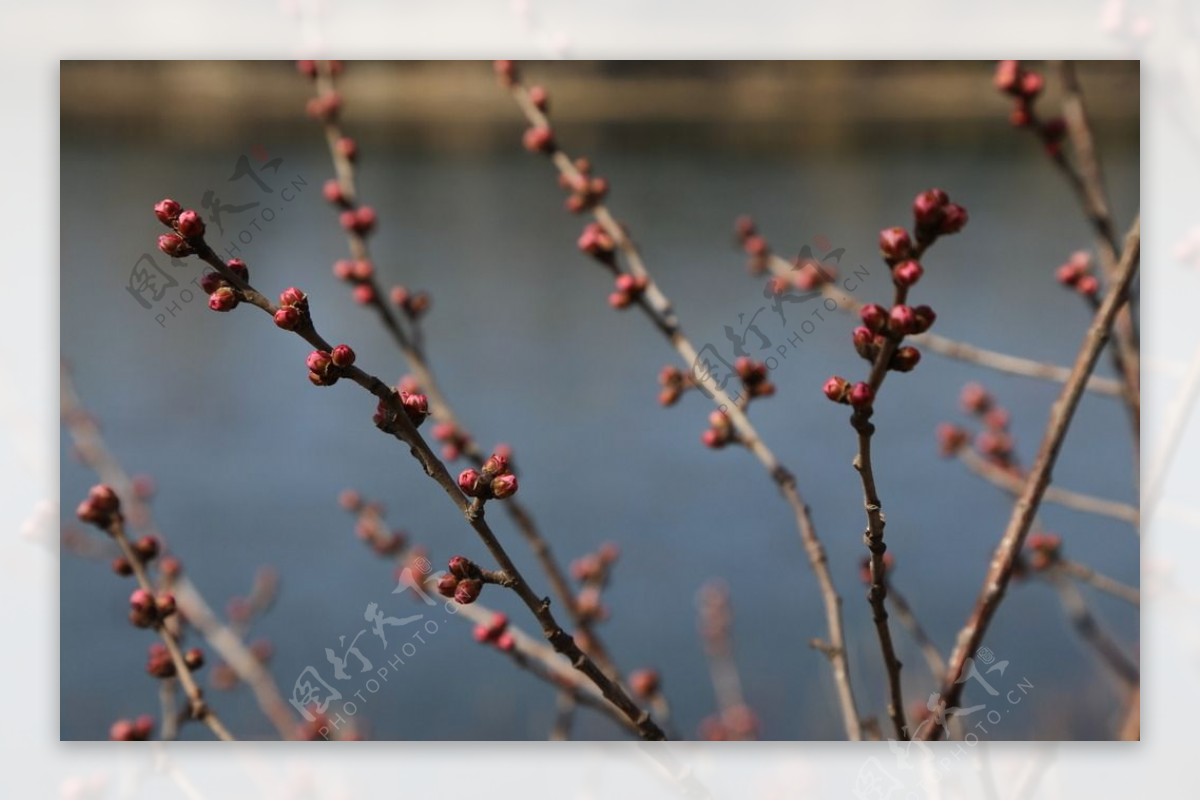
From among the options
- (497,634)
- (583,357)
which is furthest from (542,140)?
(583,357)

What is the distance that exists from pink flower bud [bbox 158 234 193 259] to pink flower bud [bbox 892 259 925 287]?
544 mm

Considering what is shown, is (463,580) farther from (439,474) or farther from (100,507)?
(100,507)

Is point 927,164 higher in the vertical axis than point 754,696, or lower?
higher

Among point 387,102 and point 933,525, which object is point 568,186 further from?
point 933,525

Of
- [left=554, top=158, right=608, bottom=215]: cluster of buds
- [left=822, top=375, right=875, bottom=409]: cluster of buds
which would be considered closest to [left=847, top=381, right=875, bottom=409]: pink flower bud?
[left=822, top=375, right=875, bottom=409]: cluster of buds

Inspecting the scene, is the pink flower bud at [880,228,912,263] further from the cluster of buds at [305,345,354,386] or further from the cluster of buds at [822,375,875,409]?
the cluster of buds at [305,345,354,386]

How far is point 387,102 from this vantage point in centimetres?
180

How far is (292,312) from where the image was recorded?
866mm

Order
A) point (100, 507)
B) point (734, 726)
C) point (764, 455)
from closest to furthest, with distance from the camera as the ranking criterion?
1. point (100, 507)
2. point (764, 455)
3. point (734, 726)

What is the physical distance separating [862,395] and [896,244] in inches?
4.7

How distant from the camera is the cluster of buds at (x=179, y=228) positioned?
0.93 meters

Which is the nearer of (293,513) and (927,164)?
(927,164)

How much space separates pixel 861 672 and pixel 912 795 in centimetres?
67

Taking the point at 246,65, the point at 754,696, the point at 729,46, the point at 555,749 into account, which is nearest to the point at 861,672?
the point at 754,696
